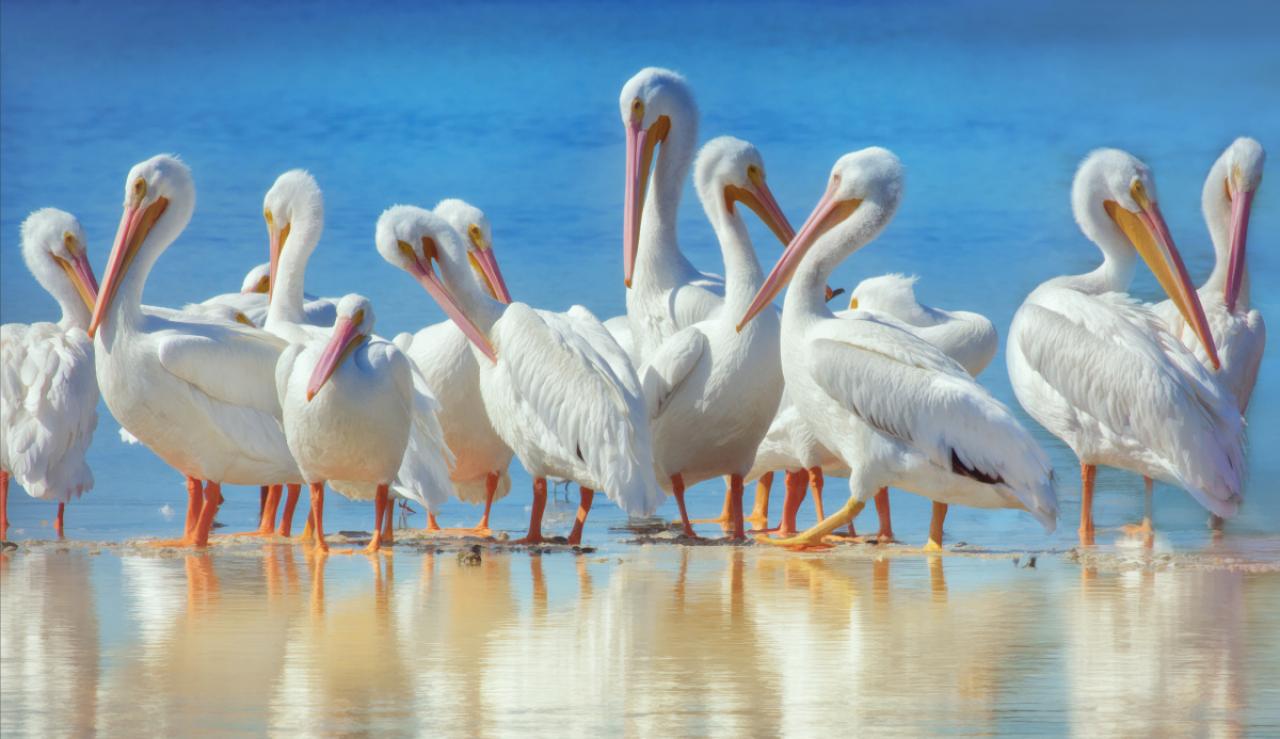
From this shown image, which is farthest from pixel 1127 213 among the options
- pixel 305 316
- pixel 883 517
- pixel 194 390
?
pixel 194 390

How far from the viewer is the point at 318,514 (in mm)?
7785

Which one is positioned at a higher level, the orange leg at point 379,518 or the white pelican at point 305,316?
the white pelican at point 305,316

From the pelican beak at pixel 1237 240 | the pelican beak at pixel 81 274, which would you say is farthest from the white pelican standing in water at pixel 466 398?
the pelican beak at pixel 1237 240

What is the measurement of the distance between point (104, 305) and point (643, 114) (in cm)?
288

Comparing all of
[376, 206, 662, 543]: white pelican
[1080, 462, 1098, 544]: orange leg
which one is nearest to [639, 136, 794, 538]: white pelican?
[376, 206, 662, 543]: white pelican

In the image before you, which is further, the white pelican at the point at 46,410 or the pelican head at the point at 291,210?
the pelican head at the point at 291,210

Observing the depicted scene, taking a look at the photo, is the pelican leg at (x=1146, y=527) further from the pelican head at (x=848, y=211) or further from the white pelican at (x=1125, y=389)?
the pelican head at (x=848, y=211)

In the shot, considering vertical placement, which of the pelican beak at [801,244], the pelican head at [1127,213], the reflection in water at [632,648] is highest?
the pelican head at [1127,213]

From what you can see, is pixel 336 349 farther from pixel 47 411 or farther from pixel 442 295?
pixel 47 411

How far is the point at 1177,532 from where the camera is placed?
9.25 m

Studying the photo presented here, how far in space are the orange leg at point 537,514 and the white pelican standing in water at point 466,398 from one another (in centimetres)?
94

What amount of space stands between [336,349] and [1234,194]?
18.7ft

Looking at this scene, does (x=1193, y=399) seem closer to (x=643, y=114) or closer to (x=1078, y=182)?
(x=1078, y=182)

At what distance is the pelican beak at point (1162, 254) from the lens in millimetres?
9719
